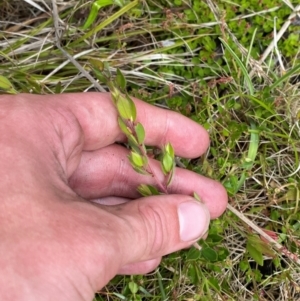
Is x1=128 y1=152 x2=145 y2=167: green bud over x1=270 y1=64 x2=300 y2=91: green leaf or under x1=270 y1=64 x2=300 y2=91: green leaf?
under

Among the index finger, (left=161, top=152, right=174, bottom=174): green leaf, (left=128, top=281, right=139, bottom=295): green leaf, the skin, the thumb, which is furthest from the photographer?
(left=128, top=281, right=139, bottom=295): green leaf

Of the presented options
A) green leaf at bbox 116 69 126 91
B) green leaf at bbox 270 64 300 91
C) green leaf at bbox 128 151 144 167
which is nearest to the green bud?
green leaf at bbox 128 151 144 167

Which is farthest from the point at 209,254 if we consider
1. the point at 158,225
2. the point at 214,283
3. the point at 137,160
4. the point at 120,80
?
the point at 120,80

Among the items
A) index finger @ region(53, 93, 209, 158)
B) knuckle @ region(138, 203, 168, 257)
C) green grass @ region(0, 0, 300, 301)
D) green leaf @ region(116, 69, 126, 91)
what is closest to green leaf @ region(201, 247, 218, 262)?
green grass @ region(0, 0, 300, 301)

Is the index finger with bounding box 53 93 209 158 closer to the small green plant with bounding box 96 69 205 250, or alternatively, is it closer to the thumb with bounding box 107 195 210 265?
the small green plant with bounding box 96 69 205 250

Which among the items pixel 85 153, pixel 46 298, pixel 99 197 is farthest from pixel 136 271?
pixel 46 298

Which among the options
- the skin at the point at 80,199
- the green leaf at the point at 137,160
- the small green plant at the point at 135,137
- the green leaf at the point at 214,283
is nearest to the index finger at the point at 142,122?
the skin at the point at 80,199

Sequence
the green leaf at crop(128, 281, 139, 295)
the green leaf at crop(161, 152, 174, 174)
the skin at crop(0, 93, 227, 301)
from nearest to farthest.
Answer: the skin at crop(0, 93, 227, 301), the green leaf at crop(161, 152, 174, 174), the green leaf at crop(128, 281, 139, 295)

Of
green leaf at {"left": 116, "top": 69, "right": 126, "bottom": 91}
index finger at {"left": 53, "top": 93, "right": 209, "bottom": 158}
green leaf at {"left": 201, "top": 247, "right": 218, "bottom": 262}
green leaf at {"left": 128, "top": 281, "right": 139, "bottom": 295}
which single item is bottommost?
green leaf at {"left": 128, "top": 281, "right": 139, "bottom": 295}

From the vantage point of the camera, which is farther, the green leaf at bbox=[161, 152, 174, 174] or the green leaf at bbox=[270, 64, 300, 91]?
the green leaf at bbox=[270, 64, 300, 91]
